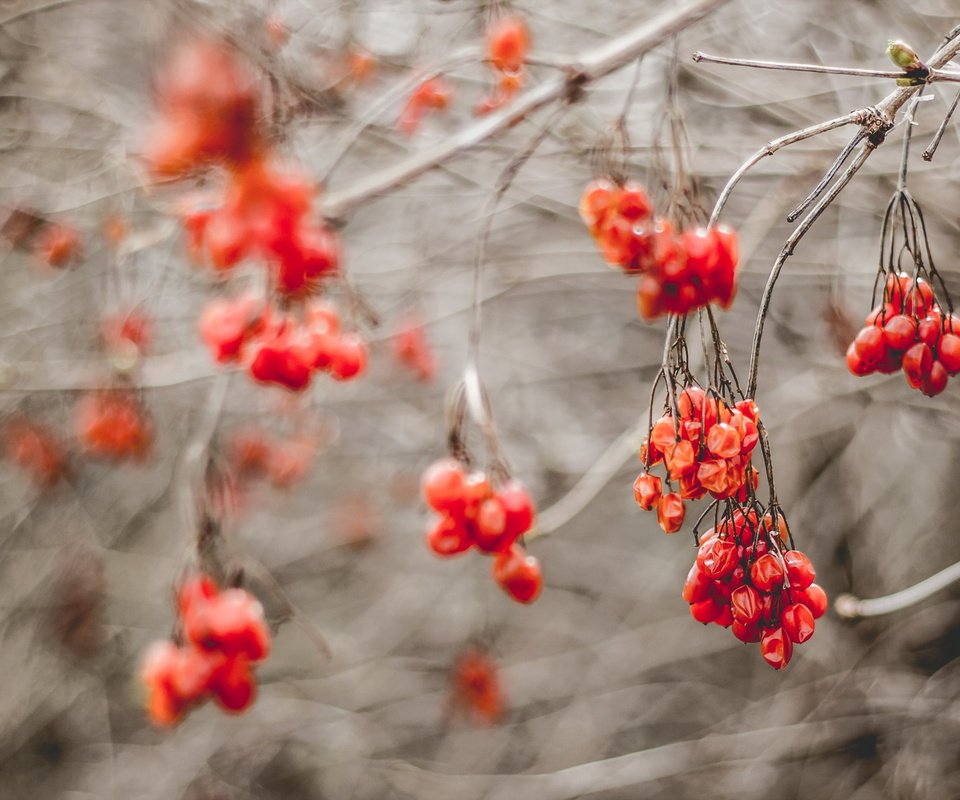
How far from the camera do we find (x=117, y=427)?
9.86ft

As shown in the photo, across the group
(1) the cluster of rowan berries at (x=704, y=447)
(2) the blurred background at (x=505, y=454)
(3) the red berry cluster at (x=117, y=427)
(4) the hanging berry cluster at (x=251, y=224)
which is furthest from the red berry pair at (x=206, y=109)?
(3) the red berry cluster at (x=117, y=427)

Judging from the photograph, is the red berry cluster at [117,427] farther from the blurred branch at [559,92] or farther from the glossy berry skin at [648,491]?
the glossy berry skin at [648,491]

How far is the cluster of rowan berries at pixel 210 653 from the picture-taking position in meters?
1.66

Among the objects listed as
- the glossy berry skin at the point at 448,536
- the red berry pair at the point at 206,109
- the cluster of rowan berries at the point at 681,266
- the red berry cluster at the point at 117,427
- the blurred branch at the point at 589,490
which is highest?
the red berry pair at the point at 206,109

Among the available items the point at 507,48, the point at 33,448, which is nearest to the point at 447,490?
the point at 507,48

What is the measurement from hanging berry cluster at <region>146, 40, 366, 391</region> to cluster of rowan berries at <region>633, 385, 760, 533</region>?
0.68 metres

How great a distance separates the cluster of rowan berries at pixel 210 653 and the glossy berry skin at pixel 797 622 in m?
1.08

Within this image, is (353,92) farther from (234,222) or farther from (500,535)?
(500,535)

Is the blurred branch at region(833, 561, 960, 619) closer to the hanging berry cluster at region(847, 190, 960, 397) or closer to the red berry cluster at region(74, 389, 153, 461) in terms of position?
the hanging berry cluster at region(847, 190, 960, 397)

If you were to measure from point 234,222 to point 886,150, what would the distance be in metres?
2.23

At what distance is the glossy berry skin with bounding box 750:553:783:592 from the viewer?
100 cm

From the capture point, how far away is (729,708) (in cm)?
418

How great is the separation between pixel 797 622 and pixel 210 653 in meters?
1.20

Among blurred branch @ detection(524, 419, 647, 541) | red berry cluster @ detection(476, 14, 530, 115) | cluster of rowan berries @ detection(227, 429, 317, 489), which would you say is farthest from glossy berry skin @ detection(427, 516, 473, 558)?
cluster of rowan berries @ detection(227, 429, 317, 489)
